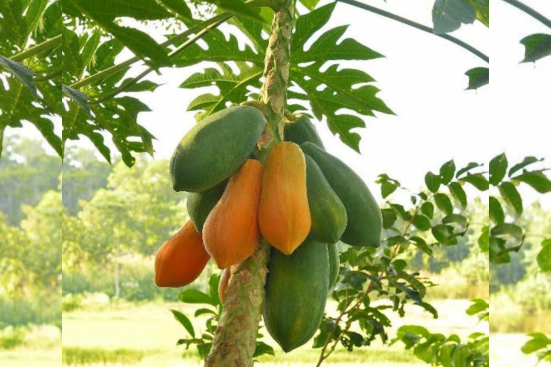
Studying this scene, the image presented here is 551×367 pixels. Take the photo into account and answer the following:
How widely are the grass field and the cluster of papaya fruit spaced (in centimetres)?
268

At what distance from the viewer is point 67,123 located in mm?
914

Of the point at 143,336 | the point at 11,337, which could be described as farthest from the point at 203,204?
the point at 11,337

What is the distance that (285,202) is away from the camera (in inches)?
18.2

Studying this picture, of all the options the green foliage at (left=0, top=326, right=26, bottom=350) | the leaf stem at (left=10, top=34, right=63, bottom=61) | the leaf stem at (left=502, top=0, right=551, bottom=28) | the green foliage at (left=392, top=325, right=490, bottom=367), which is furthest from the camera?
the green foliage at (left=0, top=326, right=26, bottom=350)

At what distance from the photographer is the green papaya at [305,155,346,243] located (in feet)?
1.58

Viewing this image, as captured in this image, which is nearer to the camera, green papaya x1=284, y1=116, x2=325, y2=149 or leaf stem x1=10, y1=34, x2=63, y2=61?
green papaya x1=284, y1=116, x2=325, y2=149

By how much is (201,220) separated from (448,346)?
799 mm

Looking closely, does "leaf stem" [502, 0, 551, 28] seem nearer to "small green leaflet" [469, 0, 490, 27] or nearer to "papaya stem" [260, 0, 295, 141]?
"small green leaflet" [469, 0, 490, 27]

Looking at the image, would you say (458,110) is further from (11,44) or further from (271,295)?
(271,295)

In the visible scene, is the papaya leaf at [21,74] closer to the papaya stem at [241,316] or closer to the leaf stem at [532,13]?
the papaya stem at [241,316]

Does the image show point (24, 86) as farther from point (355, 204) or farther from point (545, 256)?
point (545, 256)

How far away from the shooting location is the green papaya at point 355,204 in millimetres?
529

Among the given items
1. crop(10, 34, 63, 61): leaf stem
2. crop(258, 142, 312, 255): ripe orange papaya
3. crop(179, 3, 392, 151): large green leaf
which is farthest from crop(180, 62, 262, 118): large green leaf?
crop(258, 142, 312, 255): ripe orange papaya

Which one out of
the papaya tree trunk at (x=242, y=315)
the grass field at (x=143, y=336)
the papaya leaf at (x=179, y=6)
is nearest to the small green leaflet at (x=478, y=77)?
the papaya tree trunk at (x=242, y=315)
